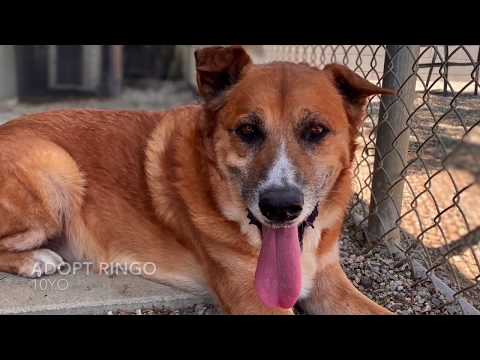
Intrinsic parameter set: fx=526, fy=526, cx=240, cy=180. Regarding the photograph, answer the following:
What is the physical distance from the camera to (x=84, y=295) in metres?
2.68

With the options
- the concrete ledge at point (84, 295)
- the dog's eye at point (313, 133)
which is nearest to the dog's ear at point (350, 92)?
the dog's eye at point (313, 133)

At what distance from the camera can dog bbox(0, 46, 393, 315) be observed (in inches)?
91.0

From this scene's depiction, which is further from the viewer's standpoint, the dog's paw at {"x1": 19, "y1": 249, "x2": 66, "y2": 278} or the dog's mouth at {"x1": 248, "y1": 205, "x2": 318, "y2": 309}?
the dog's paw at {"x1": 19, "y1": 249, "x2": 66, "y2": 278}

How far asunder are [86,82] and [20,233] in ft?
17.8

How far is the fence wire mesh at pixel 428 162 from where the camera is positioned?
2439 mm

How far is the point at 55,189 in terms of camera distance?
2.99 meters

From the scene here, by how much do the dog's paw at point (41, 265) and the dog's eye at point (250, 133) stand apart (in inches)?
51.9

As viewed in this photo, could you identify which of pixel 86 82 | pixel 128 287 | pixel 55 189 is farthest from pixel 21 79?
pixel 128 287

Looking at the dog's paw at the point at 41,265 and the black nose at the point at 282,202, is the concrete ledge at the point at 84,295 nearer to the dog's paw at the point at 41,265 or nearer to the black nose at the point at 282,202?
the dog's paw at the point at 41,265

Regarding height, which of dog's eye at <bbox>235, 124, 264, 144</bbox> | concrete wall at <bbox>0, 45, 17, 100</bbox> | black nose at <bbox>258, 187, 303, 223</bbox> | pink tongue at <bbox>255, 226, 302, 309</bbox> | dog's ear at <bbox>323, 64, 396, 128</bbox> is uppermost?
dog's ear at <bbox>323, 64, 396, 128</bbox>

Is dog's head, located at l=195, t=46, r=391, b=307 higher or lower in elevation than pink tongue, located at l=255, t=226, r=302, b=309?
higher

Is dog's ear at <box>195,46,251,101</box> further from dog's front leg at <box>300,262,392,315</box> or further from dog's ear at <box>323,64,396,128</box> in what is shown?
dog's front leg at <box>300,262,392,315</box>

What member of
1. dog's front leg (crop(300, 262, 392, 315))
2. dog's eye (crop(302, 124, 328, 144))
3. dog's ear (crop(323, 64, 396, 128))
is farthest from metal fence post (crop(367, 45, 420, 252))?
dog's eye (crop(302, 124, 328, 144))

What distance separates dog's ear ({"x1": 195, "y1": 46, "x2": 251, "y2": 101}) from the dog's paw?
125 centimetres
